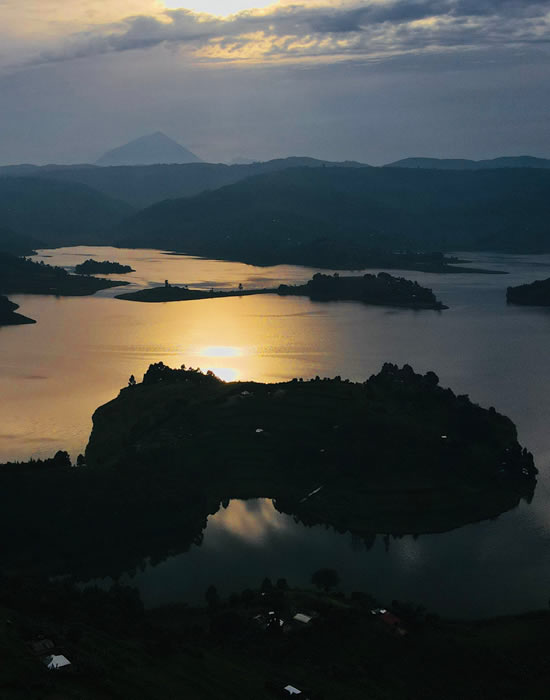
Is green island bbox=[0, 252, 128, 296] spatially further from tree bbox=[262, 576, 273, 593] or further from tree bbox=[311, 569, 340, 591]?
tree bbox=[262, 576, 273, 593]

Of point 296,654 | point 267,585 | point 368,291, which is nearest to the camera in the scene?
point 296,654

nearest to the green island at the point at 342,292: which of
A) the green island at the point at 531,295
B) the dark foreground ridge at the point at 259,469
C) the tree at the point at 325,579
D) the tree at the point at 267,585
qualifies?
the green island at the point at 531,295

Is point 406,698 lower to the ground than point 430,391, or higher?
lower

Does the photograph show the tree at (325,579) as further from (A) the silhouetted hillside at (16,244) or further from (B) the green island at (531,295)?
(A) the silhouetted hillside at (16,244)

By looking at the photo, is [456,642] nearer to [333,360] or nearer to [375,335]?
[333,360]

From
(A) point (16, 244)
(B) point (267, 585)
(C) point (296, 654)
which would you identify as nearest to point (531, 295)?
(B) point (267, 585)

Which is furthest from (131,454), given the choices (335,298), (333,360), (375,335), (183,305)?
(335,298)

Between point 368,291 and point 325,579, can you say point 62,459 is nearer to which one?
point 325,579
